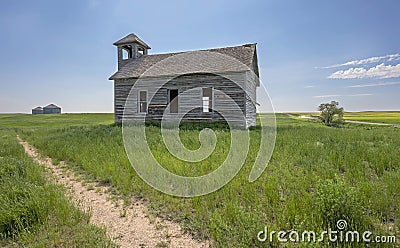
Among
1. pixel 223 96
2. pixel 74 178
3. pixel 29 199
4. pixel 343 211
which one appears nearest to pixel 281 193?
pixel 343 211

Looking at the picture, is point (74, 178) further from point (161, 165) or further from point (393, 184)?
point (393, 184)

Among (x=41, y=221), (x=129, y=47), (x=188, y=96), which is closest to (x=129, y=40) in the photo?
(x=129, y=47)

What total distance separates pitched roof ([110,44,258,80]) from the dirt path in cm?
1305

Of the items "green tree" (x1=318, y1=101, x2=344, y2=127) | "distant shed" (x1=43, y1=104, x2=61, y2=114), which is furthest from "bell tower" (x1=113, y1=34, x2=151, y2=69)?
"distant shed" (x1=43, y1=104, x2=61, y2=114)

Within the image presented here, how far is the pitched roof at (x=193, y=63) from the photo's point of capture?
16859 millimetres

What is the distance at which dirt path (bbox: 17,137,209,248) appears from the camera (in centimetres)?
348

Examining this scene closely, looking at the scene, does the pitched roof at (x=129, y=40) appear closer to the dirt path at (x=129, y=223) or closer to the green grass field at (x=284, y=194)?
the green grass field at (x=284, y=194)

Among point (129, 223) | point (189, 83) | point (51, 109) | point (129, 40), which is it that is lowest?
point (129, 223)

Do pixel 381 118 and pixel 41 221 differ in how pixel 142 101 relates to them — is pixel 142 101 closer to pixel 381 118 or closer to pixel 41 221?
pixel 41 221

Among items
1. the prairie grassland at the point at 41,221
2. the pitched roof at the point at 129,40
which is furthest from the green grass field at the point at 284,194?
the pitched roof at the point at 129,40

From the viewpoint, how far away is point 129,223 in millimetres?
4047

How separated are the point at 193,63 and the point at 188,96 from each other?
2853 millimetres

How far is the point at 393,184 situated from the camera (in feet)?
14.5

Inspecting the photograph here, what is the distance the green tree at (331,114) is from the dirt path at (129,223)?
1238 inches
